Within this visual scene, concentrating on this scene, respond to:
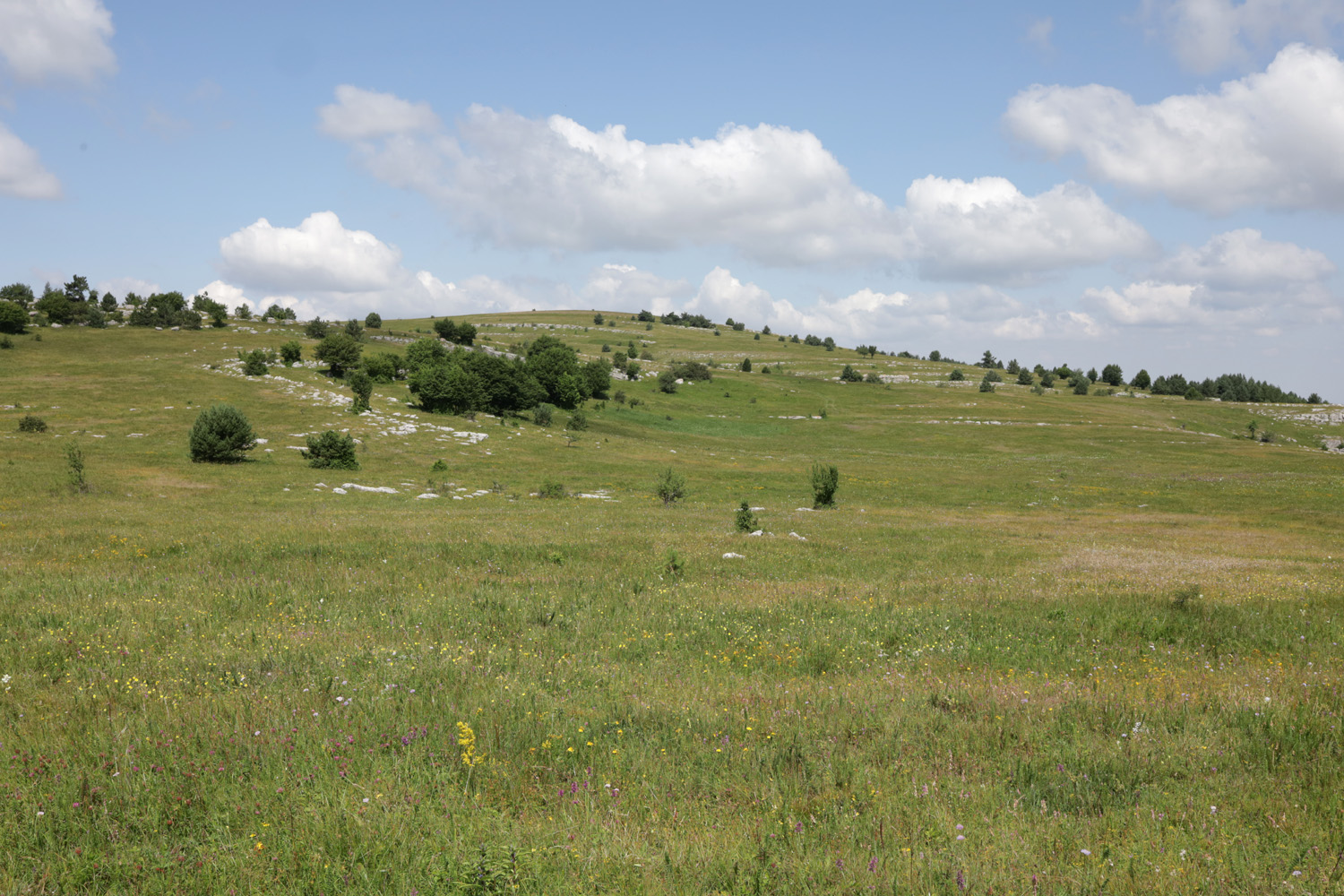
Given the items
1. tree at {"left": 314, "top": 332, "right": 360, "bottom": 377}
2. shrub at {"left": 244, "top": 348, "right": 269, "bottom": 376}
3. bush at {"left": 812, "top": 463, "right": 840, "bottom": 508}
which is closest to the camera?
bush at {"left": 812, "top": 463, "right": 840, "bottom": 508}

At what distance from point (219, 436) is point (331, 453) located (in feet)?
20.3

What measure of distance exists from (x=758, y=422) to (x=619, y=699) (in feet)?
316

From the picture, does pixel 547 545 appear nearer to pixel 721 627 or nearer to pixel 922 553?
pixel 721 627

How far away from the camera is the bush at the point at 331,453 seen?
4288 centimetres

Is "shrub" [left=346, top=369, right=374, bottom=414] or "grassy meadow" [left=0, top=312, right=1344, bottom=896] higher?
"shrub" [left=346, top=369, right=374, bottom=414]

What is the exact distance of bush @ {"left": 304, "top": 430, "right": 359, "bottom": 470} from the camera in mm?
42875

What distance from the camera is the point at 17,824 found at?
4.80m

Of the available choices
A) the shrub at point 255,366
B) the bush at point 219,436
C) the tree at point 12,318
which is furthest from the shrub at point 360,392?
the tree at point 12,318

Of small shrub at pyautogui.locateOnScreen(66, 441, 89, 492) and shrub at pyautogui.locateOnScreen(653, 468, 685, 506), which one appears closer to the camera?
small shrub at pyautogui.locateOnScreen(66, 441, 89, 492)

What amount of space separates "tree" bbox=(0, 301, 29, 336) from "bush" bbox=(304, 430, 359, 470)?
2967 inches

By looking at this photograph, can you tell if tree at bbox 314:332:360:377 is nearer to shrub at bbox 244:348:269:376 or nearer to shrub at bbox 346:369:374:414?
shrub at bbox 244:348:269:376

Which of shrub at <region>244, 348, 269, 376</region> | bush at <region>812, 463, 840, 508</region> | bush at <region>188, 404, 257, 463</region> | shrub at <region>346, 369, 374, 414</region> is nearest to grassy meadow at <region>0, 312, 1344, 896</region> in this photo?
bush at <region>812, 463, 840, 508</region>

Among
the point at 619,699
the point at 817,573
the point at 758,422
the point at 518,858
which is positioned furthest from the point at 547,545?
the point at 758,422

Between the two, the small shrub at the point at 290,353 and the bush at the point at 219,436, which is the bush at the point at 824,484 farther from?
the small shrub at the point at 290,353
